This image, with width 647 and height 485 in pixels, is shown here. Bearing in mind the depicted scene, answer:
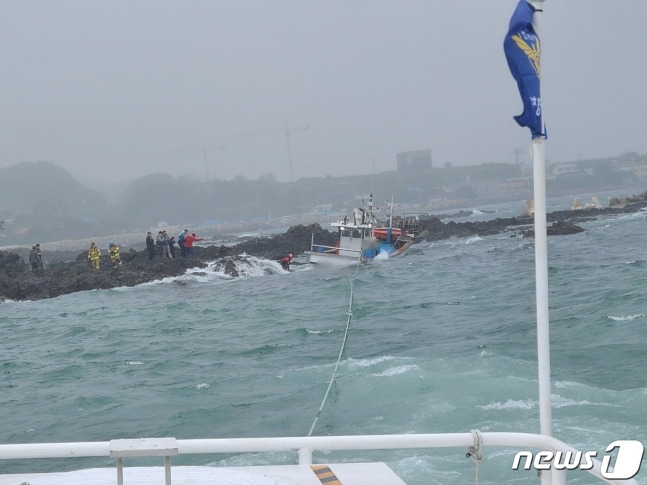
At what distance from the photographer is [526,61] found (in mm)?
3697

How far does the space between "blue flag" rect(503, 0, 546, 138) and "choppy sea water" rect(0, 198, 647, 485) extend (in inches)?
156

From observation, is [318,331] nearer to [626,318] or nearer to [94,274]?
[626,318]

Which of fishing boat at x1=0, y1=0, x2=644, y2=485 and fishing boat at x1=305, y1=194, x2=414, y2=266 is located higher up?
fishing boat at x1=0, y1=0, x2=644, y2=485

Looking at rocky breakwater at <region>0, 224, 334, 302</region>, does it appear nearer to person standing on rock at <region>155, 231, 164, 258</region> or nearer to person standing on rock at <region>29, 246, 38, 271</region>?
person standing on rock at <region>29, 246, 38, 271</region>

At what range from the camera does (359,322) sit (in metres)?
17.6

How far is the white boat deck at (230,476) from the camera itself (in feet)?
11.7

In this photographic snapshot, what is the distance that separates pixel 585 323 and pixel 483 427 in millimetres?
6675

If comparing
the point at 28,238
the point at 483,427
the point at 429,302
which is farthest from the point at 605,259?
the point at 28,238

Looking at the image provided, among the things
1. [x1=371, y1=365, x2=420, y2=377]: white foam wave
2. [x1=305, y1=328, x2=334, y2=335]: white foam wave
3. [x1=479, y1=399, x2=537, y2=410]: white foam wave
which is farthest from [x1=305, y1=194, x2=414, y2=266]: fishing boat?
[x1=479, y1=399, x2=537, y2=410]: white foam wave

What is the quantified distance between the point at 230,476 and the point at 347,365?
8833 mm

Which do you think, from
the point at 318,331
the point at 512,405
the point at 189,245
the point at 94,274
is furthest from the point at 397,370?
the point at 189,245

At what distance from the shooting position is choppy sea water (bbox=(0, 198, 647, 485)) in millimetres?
8930

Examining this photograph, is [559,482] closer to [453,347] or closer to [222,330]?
[453,347]

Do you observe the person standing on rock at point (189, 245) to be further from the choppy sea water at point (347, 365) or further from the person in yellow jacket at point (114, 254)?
the choppy sea water at point (347, 365)
